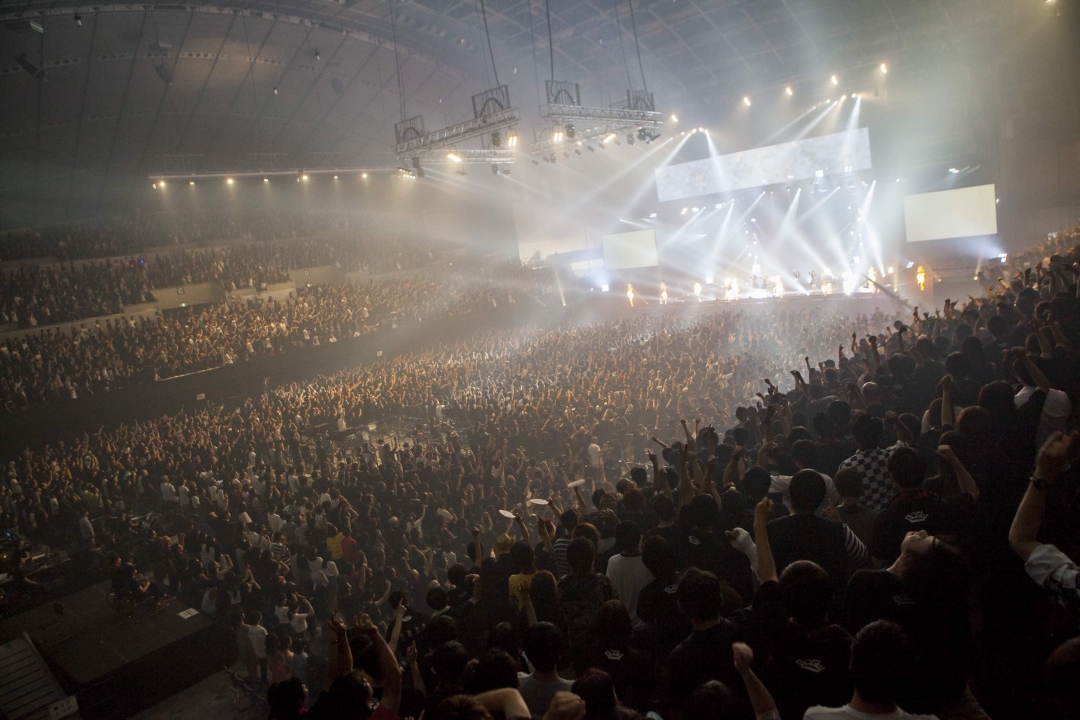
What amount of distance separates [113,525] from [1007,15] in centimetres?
2714

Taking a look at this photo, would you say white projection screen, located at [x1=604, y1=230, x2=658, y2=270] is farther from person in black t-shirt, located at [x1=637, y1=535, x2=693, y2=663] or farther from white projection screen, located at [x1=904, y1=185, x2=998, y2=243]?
person in black t-shirt, located at [x1=637, y1=535, x2=693, y2=663]

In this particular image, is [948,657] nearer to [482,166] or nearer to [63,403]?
[63,403]

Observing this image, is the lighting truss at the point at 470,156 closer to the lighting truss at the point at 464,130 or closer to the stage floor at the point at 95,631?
the lighting truss at the point at 464,130

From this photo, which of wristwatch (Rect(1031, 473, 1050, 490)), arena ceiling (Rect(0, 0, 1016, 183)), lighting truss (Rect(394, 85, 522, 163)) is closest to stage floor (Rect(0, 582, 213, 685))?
wristwatch (Rect(1031, 473, 1050, 490))

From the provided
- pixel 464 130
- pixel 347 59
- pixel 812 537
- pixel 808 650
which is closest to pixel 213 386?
pixel 464 130

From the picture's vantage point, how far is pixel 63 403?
1590cm

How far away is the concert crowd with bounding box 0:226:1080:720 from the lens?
200cm

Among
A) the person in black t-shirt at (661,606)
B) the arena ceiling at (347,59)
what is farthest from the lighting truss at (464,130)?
the person in black t-shirt at (661,606)

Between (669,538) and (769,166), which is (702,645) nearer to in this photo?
(669,538)

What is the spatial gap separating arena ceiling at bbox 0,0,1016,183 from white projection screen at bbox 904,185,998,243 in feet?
15.2

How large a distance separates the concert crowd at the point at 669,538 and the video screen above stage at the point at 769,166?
12.3 m

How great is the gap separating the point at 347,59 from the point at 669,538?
2453 cm

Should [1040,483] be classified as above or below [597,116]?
below

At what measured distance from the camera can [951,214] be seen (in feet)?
68.5
